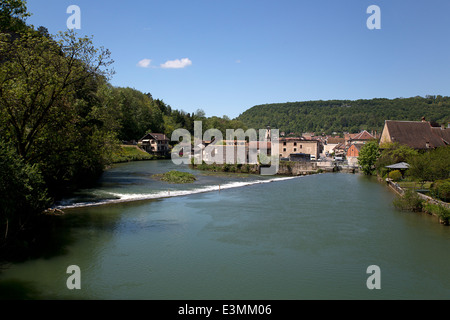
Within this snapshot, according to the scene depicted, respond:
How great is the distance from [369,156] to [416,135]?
813 centimetres

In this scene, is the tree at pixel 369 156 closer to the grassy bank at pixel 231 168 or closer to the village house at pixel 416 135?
the village house at pixel 416 135

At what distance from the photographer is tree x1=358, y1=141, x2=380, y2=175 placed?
1921 inches

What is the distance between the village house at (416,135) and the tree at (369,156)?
1.41 m

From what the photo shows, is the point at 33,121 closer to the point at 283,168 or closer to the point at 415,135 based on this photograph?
the point at 283,168

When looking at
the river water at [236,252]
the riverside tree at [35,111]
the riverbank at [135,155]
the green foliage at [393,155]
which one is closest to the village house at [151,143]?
the riverbank at [135,155]

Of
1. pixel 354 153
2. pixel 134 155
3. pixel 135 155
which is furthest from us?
pixel 135 155

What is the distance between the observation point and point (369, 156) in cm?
4938

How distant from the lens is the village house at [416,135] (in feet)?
159

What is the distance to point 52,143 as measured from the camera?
20.1 metres

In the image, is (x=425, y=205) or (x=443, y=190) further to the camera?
(x=425, y=205)

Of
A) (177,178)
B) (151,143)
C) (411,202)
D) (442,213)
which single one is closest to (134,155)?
(151,143)

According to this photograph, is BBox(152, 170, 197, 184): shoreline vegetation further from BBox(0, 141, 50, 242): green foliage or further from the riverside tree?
BBox(0, 141, 50, 242): green foliage

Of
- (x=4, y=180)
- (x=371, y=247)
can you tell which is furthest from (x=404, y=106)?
(x=4, y=180)
